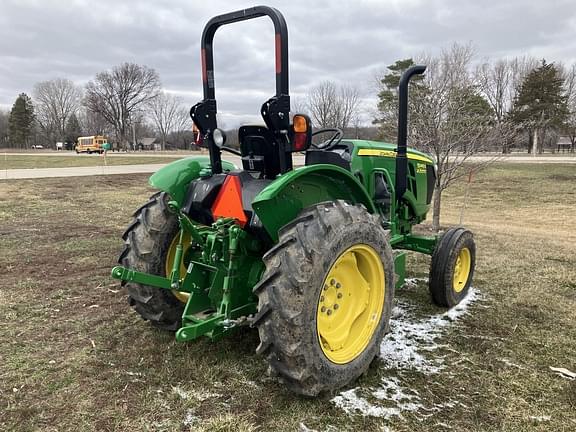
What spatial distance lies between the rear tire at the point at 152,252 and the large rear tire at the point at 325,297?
1260mm

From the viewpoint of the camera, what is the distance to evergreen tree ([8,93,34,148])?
254 feet

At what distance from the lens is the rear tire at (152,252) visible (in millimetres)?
3506

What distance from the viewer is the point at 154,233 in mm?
3516

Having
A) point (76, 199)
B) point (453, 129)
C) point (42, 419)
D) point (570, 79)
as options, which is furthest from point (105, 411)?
point (570, 79)

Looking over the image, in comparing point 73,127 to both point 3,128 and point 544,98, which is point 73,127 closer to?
point 3,128

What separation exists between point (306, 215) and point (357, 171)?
65.9 inches

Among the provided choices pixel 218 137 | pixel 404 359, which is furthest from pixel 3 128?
pixel 404 359

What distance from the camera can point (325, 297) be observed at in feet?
9.86

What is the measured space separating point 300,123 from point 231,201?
77 centimetres

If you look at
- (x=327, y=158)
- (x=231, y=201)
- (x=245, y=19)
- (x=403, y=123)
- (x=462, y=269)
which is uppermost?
(x=245, y=19)

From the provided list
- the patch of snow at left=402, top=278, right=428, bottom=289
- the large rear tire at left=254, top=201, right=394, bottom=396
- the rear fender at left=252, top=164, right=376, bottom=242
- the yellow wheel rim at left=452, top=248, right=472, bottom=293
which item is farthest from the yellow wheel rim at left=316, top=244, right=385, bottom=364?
the patch of snow at left=402, top=278, right=428, bottom=289

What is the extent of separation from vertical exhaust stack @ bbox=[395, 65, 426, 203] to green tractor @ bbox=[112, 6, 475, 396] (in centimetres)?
9

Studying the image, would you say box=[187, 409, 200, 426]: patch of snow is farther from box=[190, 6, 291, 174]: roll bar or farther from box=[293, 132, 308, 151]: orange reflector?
box=[293, 132, 308, 151]: orange reflector

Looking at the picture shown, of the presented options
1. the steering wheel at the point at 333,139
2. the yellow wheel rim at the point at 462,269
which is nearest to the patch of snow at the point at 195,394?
the steering wheel at the point at 333,139
